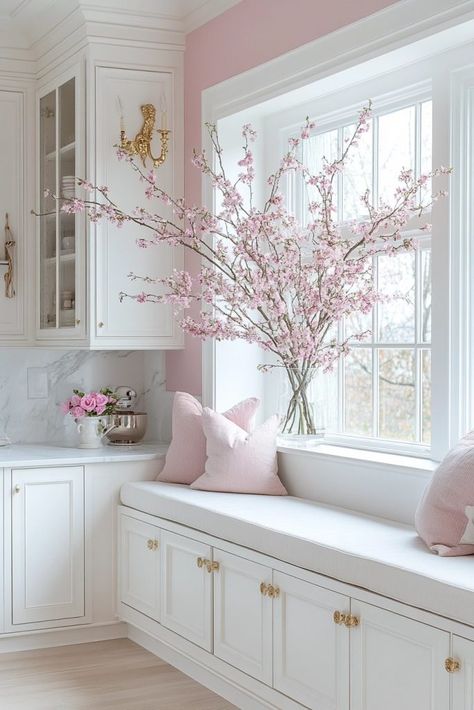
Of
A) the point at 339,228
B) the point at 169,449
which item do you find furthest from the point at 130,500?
the point at 339,228

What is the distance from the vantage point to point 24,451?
176 inches

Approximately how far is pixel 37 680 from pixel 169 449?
3.49 feet

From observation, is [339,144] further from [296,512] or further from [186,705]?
[186,705]

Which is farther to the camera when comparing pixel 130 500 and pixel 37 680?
pixel 130 500

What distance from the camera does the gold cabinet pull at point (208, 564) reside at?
3.49m

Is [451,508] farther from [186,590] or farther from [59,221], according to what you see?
[59,221]

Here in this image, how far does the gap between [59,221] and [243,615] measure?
7.06 feet

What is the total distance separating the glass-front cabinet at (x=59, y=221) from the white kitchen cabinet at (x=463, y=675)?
8.39ft

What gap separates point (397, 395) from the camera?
12.1 feet

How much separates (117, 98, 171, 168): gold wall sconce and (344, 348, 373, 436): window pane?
4.36ft

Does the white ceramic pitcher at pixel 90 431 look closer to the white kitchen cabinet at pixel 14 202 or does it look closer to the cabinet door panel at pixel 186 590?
the white kitchen cabinet at pixel 14 202

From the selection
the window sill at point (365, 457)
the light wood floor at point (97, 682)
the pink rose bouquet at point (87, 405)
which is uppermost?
the pink rose bouquet at point (87, 405)

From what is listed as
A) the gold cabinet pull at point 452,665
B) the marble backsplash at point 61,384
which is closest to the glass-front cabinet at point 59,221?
A: the marble backsplash at point 61,384

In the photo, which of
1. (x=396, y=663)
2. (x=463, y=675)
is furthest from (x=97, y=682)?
(x=463, y=675)
